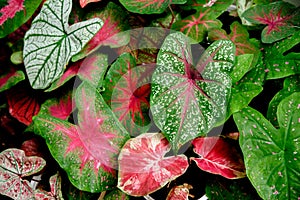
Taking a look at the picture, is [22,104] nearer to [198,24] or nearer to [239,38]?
[198,24]

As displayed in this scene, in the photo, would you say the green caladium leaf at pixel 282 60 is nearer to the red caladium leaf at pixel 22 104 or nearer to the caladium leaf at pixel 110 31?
the caladium leaf at pixel 110 31

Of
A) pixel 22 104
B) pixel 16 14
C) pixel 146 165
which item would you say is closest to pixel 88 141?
pixel 146 165

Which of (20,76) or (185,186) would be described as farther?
(20,76)

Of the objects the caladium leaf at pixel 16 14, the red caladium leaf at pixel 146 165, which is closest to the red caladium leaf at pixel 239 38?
the red caladium leaf at pixel 146 165

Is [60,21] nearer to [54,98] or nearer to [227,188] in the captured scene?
[54,98]

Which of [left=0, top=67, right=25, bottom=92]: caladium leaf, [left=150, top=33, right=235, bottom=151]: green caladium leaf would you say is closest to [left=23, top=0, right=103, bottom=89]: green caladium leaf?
[left=0, top=67, right=25, bottom=92]: caladium leaf

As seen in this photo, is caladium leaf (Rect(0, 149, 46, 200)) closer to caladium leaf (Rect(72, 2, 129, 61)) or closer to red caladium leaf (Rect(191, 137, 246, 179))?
caladium leaf (Rect(72, 2, 129, 61))

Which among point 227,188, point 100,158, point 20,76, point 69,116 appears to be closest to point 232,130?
point 227,188
